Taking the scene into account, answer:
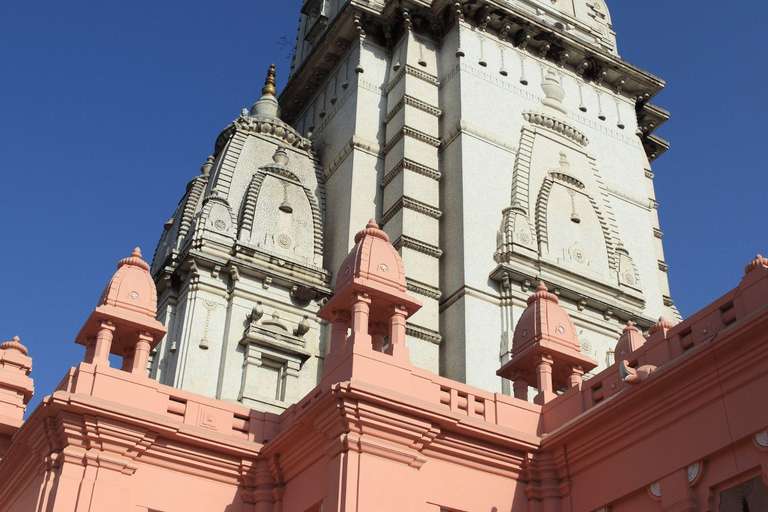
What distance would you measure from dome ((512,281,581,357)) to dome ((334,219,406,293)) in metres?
2.38

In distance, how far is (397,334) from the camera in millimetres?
13695

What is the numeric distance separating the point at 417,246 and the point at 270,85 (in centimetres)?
853

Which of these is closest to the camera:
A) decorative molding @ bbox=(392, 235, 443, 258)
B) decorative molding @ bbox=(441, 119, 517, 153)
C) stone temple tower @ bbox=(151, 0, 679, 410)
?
stone temple tower @ bbox=(151, 0, 679, 410)

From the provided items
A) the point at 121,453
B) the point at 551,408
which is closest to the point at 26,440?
the point at 121,453

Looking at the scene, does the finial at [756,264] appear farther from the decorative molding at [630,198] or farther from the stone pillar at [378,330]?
the decorative molding at [630,198]

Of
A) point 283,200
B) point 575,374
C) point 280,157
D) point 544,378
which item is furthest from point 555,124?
point 544,378

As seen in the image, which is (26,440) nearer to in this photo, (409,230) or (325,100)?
(409,230)

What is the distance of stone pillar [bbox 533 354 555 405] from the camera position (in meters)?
14.8

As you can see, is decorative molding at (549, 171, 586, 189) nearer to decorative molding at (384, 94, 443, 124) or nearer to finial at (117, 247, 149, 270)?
decorative molding at (384, 94, 443, 124)

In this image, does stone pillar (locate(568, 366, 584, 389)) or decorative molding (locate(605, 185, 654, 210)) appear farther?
decorative molding (locate(605, 185, 654, 210))

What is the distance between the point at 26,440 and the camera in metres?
13.6

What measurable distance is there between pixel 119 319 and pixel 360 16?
13.8m

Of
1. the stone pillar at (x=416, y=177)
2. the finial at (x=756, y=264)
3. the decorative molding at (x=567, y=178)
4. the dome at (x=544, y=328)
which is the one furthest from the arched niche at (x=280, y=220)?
the finial at (x=756, y=264)

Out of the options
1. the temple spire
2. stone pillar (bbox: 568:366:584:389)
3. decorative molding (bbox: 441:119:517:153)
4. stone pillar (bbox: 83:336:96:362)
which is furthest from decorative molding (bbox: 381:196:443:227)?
stone pillar (bbox: 83:336:96:362)
